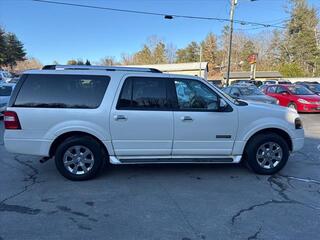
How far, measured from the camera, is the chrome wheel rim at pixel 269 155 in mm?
6039

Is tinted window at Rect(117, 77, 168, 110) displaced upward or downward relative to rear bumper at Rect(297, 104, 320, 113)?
upward

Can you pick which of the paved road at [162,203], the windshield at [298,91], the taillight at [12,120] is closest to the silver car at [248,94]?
the windshield at [298,91]

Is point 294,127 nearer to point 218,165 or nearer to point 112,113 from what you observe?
point 218,165

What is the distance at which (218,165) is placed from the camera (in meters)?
6.65

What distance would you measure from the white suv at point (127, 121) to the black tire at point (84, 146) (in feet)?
0.05

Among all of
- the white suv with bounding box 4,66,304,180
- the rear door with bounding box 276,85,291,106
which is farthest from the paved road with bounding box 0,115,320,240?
the rear door with bounding box 276,85,291,106

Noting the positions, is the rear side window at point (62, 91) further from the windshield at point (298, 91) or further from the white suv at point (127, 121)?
the windshield at point (298, 91)

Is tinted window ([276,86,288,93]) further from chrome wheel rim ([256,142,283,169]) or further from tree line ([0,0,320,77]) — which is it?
tree line ([0,0,320,77])

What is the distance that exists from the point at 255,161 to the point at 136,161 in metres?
2.15

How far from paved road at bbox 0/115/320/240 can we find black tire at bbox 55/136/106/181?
0.45 ft

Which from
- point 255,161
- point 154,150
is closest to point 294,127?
point 255,161

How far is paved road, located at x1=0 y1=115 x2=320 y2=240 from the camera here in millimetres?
3861

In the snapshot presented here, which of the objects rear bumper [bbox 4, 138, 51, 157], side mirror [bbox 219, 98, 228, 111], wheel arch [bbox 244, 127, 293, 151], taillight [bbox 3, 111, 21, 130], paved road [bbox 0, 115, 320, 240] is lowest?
paved road [bbox 0, 115, 320, 240]

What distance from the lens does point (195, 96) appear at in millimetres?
5844
